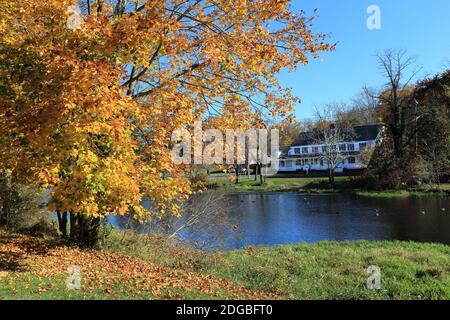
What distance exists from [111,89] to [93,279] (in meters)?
4.02

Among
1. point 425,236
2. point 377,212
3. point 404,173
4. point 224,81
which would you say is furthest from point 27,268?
point 404,173

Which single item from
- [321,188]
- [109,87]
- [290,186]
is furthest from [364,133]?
[109,87]

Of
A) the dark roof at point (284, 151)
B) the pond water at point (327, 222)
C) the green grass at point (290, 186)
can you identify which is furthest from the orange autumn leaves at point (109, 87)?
the dark roof at point (284, 151)

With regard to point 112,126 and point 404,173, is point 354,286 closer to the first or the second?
point 112,126

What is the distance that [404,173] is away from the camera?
4769cm

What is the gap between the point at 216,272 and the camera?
1201cm

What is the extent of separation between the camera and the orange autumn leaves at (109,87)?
7512 mm

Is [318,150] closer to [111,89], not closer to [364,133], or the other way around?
[364,133]

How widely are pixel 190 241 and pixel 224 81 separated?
7795mm

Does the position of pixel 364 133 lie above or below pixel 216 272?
above

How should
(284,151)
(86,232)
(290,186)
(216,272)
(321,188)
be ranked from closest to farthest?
(216,272) → (86,232) → (321,188) → (290,186) → (284,151)

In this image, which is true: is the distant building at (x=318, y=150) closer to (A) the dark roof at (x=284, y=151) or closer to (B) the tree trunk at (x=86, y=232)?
(A) the dark roof at (x=284, y=151)

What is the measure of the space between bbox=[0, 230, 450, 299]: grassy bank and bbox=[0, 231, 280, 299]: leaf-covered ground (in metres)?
0.02

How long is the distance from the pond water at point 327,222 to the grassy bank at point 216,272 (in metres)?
2.82
